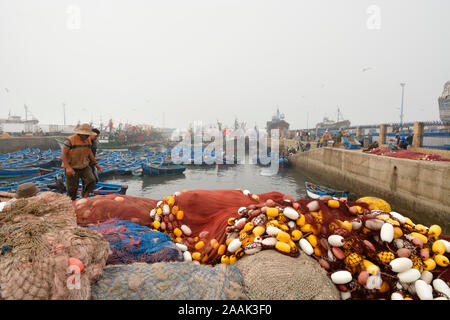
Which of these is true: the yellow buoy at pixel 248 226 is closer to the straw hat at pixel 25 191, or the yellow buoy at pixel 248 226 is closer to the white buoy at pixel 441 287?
the white buoy at pixel 441 287

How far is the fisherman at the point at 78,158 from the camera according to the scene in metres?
4.50

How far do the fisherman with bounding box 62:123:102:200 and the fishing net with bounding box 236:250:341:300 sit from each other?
399cm

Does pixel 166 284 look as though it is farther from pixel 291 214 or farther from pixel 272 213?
pixel 291 214

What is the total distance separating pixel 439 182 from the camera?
7.48 m

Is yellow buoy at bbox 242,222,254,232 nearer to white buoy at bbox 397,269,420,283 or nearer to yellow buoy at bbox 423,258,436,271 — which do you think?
white buoy at bbox 397,269,420,283

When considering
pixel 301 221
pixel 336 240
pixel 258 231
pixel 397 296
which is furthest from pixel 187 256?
pixel 397 296

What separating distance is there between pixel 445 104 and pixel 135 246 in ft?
134

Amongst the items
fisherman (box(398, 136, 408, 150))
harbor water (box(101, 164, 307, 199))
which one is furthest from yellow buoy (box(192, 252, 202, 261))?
fisherman (box(398, 136, 408, 150))

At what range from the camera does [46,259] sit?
1.39 m

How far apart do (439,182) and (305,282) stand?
830 cm

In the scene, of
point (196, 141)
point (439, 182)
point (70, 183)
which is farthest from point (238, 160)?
point (70, 183)

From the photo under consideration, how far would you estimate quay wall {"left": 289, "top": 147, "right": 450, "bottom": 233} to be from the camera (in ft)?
24.4

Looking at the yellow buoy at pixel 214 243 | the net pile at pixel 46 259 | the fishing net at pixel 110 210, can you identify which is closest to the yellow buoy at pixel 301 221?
the yellow buoy at pixel 214 243
